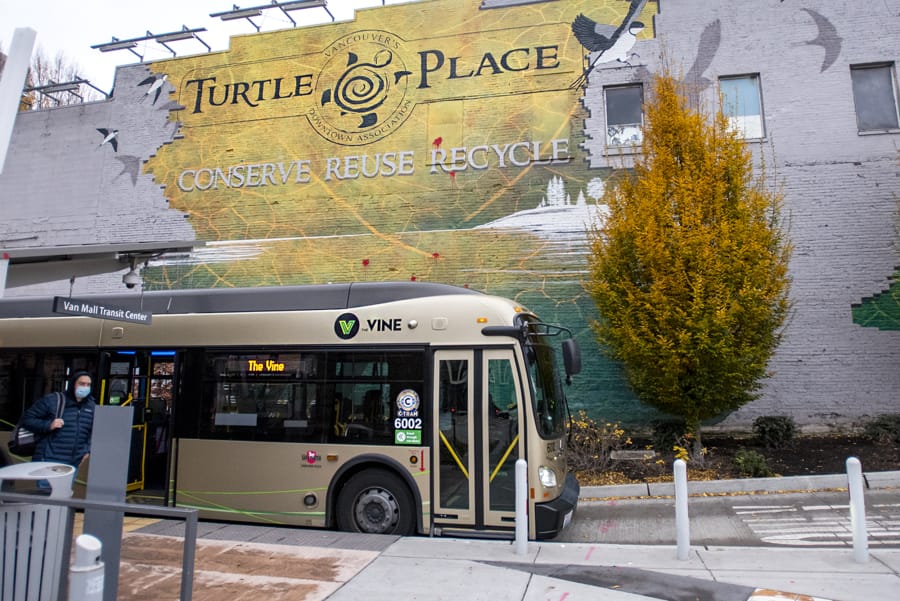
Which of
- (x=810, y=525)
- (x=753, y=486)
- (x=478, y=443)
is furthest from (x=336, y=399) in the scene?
(x=753, y=486)

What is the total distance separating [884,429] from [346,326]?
10.0 meters

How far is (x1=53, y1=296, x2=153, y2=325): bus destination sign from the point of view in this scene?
6066 mm

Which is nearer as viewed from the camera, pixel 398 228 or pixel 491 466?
pixel 491 466

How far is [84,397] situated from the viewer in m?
6.75

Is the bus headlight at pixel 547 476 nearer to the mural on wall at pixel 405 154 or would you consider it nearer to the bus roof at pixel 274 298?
the bus roof at pixel 274 298

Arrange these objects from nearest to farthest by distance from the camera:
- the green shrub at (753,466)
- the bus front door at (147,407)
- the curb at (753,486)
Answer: the bus front door at (147,407)
the curb at (753,486)
the green shrub at (753,466)

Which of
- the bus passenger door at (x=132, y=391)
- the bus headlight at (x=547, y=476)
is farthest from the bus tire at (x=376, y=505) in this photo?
the bus passenger door at (x=132, y=391)

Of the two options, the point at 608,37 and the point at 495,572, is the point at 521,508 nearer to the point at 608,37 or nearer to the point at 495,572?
the point at 495,572

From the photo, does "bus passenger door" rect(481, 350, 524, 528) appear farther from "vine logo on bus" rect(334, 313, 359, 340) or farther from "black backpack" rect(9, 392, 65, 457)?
"black backpack" rect(9, 392, 65, 457)

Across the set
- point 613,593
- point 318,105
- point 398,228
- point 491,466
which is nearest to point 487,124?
point 398,228

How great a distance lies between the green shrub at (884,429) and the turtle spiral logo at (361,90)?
11.7m

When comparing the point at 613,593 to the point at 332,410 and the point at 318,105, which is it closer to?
the point at 332,410

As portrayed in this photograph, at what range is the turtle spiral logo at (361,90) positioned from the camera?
48.9 feet

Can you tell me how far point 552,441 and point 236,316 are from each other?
4.44m
